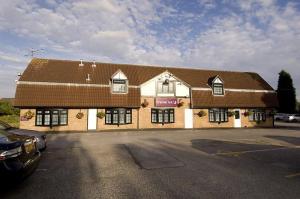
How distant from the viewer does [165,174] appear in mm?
9469

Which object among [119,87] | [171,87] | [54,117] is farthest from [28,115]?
[171,87]

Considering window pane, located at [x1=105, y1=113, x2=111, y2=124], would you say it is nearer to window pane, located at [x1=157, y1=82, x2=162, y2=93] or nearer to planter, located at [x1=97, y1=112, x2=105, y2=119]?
planter, located at [x1=97, y1=112, x2=105, y2=119]

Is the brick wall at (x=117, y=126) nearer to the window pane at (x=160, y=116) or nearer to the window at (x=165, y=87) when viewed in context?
the window pane at (x=160, y=116)

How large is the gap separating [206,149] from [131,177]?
6.85 m

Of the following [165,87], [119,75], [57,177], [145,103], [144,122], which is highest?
[119,75]

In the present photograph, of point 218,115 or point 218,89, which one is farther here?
point 218,89

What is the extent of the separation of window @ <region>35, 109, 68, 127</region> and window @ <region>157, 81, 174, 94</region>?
993 centimetres

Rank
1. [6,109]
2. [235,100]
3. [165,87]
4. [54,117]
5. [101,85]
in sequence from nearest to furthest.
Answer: [54,117] → [101,85] → [165,87] → [235,100] → [6,109]

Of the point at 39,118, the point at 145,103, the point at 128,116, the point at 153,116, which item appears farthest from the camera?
the point at 153,116

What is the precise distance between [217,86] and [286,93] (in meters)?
25.1

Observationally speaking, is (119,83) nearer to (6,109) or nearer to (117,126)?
(117,126)

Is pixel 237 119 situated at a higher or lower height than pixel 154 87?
lower

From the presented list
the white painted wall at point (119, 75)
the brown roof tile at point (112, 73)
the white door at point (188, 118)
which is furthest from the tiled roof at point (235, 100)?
the white painted wall at point (119, 75)

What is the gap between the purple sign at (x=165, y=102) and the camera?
28688 mm
